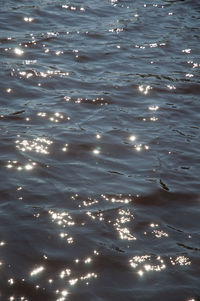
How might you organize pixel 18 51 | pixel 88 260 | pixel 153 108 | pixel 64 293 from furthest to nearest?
pixel 18 51, pixel 153 108, pixel 88 260, pixel 64 293

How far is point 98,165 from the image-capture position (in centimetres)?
451

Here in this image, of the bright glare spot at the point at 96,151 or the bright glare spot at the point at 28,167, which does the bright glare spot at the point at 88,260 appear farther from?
the bright glare spot at the point at 96,151

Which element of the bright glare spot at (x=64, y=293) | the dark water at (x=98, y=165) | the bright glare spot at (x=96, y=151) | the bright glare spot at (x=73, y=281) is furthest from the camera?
the bright glare spot at (x=96, y=151)

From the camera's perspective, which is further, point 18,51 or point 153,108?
point 18,51

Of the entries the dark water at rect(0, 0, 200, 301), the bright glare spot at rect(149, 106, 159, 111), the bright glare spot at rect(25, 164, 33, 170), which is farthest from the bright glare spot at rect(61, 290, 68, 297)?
the bright glare spot at rect(149, 106, 159, 111)

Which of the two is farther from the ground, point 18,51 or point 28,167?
point 18,51

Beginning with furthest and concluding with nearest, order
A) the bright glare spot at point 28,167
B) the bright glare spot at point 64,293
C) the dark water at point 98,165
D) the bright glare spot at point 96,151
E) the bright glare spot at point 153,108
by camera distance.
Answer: the bright glare spot at point 153,108, the bright glare spot at point 96,151, the bright glare spot at point 28,167, the dark water at point 98,165, the bright glare spot at point 64,293

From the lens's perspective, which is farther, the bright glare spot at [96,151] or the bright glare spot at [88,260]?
the bright glare spot at [96,151]

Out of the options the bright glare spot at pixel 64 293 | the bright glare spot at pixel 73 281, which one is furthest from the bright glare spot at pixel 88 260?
the bright glare spot at pixel 64 293

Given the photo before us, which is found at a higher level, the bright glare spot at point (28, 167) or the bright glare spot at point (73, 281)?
the bright glare spot at point (28, 167)

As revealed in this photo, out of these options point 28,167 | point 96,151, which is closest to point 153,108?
point 96,151

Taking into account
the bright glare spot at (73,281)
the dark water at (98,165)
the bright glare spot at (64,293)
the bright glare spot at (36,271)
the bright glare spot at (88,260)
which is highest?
the dark water at (98,165)

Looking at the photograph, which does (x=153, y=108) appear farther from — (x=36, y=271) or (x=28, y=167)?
(x=36, y=271)

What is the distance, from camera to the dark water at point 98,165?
315 cm
